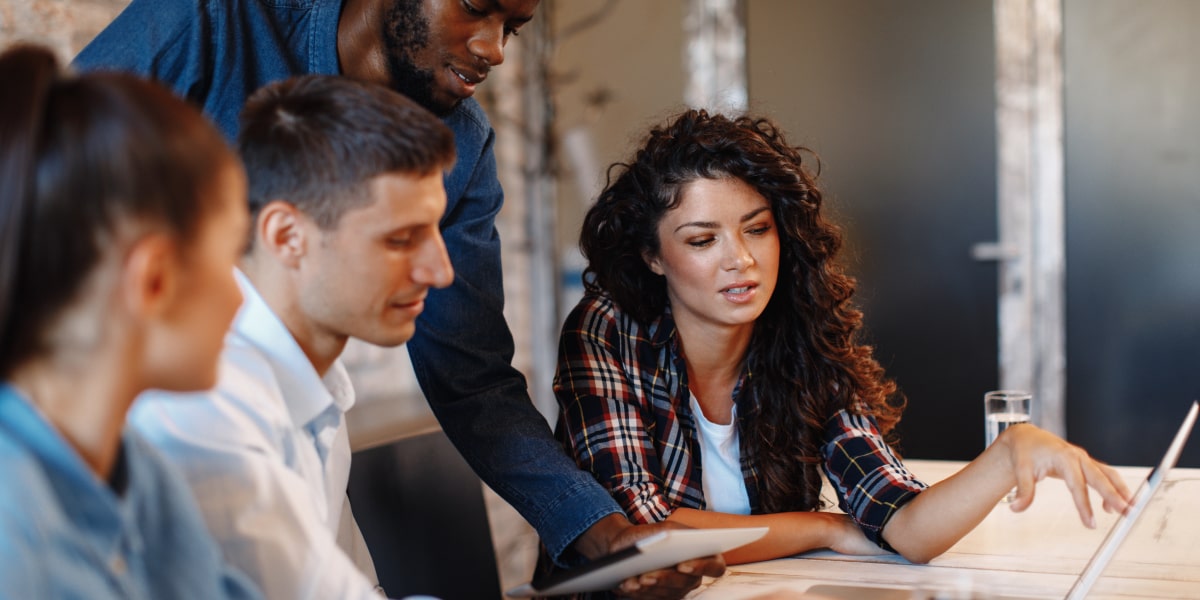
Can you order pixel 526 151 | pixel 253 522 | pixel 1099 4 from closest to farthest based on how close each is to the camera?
pixel 253 522 < pixel 1099 4 < pixel 526 151

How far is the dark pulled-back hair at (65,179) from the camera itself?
62 centimetres

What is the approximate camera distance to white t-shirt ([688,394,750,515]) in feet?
5.74

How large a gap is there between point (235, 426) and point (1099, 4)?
3138mm

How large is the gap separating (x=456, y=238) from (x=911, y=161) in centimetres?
230

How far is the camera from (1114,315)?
3322mm

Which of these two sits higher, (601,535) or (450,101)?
(450,101)

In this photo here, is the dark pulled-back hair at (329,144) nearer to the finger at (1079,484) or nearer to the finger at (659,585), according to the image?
the finger at (659,585)

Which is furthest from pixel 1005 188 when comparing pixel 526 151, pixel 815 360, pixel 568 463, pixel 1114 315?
pixel 568 463

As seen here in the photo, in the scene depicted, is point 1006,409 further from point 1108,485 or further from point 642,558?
point 642,558

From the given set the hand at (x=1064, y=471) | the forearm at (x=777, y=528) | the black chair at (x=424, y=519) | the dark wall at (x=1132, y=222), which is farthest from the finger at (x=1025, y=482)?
the dark wall at (x=1132, y=222)

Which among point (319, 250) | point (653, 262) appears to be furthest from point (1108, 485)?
point (319, 250)

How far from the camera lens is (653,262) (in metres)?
1.88

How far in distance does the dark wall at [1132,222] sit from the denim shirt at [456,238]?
2300 mm

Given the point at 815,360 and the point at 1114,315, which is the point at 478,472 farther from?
the point at 1114,315
